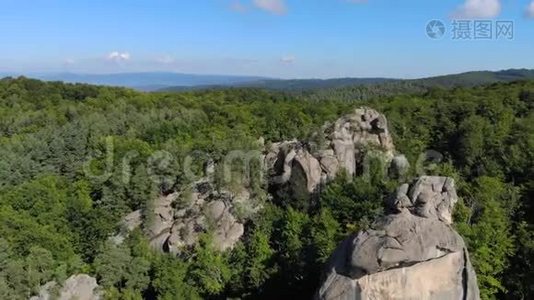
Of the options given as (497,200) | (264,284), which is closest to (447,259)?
(264,284)

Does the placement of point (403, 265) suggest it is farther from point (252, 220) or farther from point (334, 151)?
point (334, 151)

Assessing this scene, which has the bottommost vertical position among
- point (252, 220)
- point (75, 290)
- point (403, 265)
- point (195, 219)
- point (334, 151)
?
point (75, 290)

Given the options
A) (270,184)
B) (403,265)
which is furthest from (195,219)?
(403,265)

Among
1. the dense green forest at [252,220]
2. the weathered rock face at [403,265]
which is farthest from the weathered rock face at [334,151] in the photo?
the weathered rock face at [403,265]

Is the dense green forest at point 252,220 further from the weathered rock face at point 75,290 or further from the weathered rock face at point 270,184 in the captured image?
the weathered rock face at point 270,184

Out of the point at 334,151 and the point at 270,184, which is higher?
the point at 334,151

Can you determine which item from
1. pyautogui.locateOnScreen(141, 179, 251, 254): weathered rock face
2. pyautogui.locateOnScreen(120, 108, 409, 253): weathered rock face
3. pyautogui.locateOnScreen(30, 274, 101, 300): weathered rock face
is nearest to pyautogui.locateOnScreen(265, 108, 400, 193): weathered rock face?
pyautogui.locateOnScreen(120, 108, 409, 253): weathered rock face
